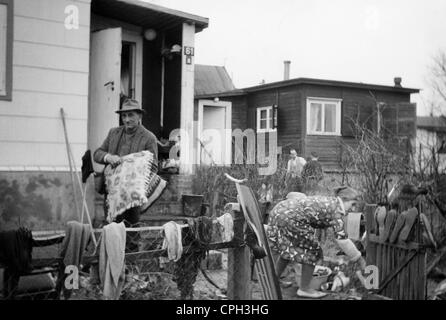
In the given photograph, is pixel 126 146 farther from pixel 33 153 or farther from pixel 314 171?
pixel 314 171

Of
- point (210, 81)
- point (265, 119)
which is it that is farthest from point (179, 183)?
point (265, 119)

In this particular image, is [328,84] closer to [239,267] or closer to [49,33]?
[49,33]

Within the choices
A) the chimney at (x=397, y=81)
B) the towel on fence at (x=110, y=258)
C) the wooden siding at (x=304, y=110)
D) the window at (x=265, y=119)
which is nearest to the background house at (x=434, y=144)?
the towel on fence at (x=110, y=258)

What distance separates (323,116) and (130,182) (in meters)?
9.90

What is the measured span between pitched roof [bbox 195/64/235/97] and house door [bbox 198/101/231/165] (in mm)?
453

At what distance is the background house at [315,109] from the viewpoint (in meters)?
12.8

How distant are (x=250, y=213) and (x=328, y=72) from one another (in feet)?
31.7

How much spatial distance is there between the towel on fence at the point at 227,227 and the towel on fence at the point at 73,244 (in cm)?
107

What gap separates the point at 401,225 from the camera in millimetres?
4352

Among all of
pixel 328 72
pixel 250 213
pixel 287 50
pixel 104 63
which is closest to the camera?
pixel 250 213

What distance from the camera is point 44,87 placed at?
4531mm

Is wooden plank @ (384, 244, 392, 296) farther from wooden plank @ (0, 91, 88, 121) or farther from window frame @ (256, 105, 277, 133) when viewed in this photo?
window frame @ (256, 105, 277, 133)

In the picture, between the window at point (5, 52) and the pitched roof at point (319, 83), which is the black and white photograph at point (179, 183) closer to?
the window at point (5, 52)
